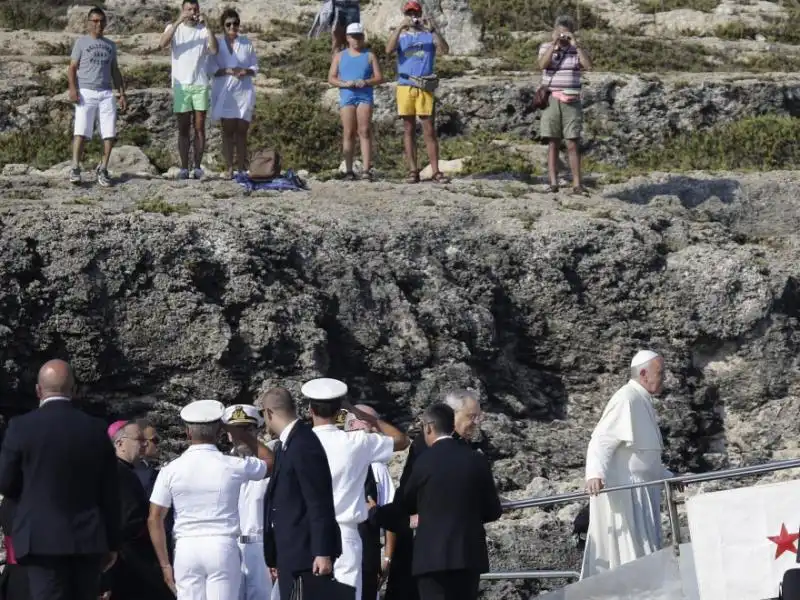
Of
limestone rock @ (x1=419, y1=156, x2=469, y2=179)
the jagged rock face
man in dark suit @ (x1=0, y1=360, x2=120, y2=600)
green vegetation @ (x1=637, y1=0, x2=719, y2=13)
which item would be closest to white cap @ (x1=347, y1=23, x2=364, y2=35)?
the jagged rock face

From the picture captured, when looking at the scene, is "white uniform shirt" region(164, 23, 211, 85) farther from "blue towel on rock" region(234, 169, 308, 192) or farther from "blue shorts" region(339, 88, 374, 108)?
"blue shorts" region(339, 88, 374, 108)

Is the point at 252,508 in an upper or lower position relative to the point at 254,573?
upper

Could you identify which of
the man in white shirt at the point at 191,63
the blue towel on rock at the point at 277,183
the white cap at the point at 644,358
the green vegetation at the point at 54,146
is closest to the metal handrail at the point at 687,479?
the white cap at the point at 644,358

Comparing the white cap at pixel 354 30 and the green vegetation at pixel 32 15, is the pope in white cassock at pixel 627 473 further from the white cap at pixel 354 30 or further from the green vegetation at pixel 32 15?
the green vegetation at pixel 32 15

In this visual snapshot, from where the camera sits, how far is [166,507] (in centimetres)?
901

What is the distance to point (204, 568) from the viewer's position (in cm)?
892

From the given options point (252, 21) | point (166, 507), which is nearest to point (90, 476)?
point (166, 507)

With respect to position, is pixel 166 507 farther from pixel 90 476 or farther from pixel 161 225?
pixel 161 225

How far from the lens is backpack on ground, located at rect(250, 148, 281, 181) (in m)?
15.9

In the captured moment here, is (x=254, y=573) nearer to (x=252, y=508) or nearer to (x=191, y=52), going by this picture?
(x=252, y=508)

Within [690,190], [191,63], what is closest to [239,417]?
[191,63]

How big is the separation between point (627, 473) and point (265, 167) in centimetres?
658

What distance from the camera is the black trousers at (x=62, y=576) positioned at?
27.0ft

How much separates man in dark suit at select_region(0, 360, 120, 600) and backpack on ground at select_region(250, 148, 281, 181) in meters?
7.73
